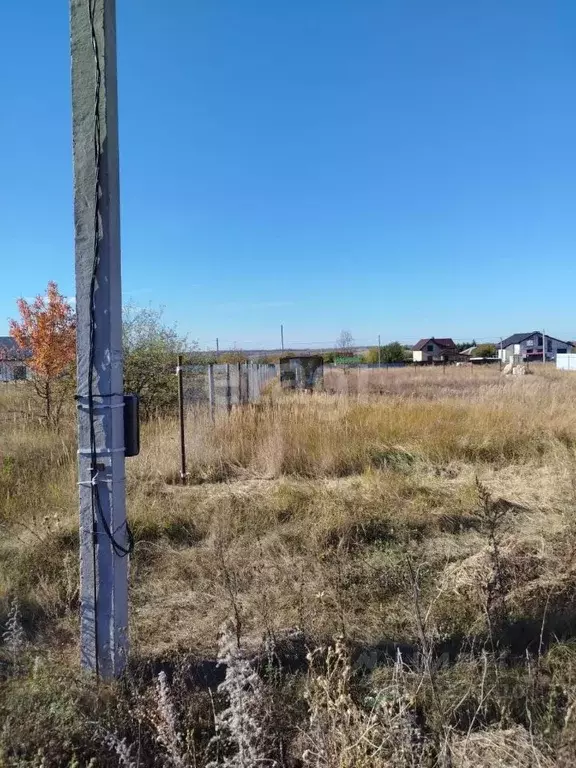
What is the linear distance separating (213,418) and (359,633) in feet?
16.6

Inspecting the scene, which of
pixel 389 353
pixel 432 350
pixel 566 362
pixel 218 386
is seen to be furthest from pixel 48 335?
pixel 432 350

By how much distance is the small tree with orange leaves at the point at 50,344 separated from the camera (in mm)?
10648

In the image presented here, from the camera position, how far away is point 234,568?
3.75 meters

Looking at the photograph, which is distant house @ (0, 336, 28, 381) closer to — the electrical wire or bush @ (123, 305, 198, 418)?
bush @ (123, 305, 198, 418)

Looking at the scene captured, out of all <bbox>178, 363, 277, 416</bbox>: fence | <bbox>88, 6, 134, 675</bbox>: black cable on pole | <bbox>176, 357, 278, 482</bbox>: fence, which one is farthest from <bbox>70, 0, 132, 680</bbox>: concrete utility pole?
<bbox>178, 363, 277, 416</bbox>: fence

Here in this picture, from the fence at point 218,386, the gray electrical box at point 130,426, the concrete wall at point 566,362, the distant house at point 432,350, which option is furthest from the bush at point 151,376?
the distant house at point 432,350

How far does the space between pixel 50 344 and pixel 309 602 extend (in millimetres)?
9561

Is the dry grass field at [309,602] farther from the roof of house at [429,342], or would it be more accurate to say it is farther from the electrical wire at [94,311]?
the roof of house at [429,342]

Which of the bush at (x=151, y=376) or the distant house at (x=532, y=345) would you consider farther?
the distant house at (x=532, y=345)

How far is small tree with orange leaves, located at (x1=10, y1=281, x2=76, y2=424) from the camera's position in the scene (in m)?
10.6

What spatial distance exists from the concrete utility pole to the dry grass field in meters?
0.32

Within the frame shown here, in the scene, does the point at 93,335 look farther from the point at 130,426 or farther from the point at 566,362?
the point at 566,362

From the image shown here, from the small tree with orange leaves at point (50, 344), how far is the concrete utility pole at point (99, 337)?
8.12 meters

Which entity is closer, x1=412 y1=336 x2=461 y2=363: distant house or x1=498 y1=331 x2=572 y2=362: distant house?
x1=498 y1=331 x2=572 y2=362: distant house
